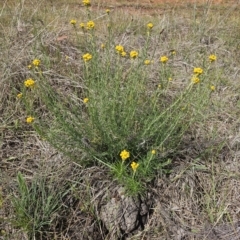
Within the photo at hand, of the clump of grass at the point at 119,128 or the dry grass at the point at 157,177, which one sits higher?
the clump of grass at the point at 119,128

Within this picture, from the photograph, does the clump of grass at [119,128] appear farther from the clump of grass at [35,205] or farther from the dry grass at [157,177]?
the clump of grass at [35,205]

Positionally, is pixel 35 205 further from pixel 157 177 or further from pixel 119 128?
pixel 157 177

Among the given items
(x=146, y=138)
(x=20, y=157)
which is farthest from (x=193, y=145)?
(x=20, y=157)

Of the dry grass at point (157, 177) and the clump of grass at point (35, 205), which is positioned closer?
the clump of grass at point (35, 205)

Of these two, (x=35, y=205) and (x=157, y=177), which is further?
(x=157, y=177)

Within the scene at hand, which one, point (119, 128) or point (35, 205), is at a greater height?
point (119, 128)

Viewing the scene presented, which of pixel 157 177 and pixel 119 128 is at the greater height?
pixel 119 128

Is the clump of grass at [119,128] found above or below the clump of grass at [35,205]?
above

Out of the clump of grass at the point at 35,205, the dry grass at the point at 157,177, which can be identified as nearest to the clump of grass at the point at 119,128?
the dry grass at the point at 157,177

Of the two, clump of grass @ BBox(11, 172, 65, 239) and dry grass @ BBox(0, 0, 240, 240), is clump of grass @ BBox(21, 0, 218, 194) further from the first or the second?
clump of grass @ BBox(11, 172, 65, 239)

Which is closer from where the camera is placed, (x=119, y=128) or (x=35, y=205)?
(x=35, y=205)

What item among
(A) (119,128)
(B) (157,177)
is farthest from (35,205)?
(B) (157,177)

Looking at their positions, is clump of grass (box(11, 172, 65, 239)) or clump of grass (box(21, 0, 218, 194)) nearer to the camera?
clump of grass (box(11, 172, 65, 239))

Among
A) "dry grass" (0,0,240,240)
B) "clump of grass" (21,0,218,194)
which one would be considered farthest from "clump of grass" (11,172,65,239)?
"clump of grass" (21,0,218,194)
